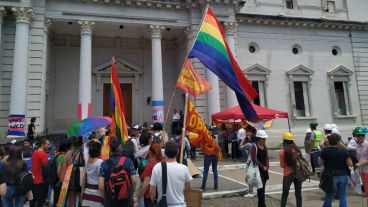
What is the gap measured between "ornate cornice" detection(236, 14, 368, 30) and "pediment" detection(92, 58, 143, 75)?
369 inches

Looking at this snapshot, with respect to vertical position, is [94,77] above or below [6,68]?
above

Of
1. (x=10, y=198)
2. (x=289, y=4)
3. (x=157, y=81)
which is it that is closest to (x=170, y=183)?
(x=10, y=198)

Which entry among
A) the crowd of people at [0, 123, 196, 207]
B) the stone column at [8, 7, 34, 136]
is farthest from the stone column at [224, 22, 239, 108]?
the crowd of people at [0, 123, 196, 207]

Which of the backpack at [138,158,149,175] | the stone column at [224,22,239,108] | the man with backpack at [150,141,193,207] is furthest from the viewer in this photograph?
the stone column at [224,22,239,108]

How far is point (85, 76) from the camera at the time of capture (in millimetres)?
18672

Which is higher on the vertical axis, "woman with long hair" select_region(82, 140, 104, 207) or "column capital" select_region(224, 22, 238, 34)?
"column capital" select_region(224, 22, 238, 34)

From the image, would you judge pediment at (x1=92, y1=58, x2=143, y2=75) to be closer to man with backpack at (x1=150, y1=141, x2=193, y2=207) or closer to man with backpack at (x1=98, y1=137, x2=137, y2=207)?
man with backpack at (x1=98, y1=137, x2=137, y2=207)

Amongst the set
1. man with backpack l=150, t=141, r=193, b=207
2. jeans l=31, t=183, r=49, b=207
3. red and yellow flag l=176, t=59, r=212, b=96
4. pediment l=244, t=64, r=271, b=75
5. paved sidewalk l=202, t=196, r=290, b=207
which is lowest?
paved sidewalk l=202, t=196, r=290, b=207

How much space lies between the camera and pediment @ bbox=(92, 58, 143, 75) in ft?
77.0

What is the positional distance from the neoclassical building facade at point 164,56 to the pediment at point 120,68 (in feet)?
0.27

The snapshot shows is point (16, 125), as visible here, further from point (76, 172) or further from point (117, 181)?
point (117, 181)

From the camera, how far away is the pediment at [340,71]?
86.9 feet

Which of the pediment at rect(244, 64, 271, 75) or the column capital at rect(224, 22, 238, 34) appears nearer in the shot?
the column capital at rect(224, 22, 238, 34)

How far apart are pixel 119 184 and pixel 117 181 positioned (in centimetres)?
6
